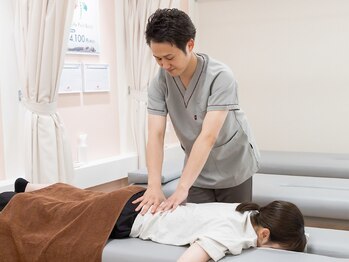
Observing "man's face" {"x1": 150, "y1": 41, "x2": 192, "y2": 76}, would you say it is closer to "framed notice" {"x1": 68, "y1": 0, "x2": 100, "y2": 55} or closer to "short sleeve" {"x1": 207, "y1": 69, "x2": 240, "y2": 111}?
"short sleeve" {"x1": 207, "y1": 69, "x2": 240, "y2": 111}

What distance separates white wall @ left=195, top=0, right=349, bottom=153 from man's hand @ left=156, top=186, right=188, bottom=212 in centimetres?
250

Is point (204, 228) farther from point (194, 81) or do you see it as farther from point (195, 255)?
point (194, 81)

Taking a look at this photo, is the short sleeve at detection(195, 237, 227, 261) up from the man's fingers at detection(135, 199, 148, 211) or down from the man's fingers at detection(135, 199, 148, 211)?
down

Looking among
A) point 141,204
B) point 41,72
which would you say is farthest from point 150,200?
point 41,72

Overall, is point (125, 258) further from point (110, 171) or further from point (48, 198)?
point (110, 171)

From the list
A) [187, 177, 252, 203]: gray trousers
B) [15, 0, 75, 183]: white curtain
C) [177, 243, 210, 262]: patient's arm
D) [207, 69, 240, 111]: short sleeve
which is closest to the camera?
[177, 243, 210, 262]: patient's arm

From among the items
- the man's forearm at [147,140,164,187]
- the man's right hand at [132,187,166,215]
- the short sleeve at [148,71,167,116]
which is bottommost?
the man's right hand at [132,187,166,215]

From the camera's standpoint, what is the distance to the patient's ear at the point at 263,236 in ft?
5.09

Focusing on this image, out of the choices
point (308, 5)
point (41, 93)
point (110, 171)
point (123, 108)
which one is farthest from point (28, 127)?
point (308, 5)

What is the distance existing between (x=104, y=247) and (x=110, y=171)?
154cm

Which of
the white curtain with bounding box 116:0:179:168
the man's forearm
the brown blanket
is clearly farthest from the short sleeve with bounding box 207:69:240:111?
the white curtain with bounding box 116:0:179:168

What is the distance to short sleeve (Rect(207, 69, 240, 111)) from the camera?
63.1 inches

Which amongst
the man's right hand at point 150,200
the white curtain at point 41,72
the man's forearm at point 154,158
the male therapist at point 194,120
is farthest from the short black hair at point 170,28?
the white curtain at point 41,72

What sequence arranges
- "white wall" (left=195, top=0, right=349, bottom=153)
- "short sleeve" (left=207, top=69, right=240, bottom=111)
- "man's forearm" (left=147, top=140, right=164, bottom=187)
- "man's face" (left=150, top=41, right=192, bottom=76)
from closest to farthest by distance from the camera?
"man's face" (left=150, top=41, right=192, bottom=76)
"short sleeve" (left=207, top=69, right=240, bottom=111)
"man's forearm" (left=147, top=140, right=164, bottom=187)
"white wall" (left=195, top=0, right=349, bottom=153)
